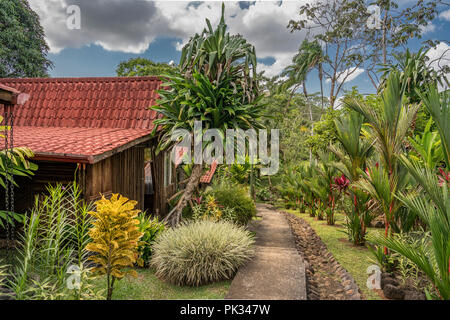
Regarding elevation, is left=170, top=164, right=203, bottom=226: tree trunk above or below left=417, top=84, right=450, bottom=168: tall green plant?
below

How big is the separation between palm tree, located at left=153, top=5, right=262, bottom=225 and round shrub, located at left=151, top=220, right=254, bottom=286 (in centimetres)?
215

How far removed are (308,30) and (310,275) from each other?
2338cm

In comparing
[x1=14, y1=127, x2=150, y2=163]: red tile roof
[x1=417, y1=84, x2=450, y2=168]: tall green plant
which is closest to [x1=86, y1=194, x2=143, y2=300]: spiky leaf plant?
[x1=14, y1=127, x2=150, y2=163]: red tile roof

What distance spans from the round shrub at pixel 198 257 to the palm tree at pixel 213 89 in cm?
215

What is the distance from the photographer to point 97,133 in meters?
6.52

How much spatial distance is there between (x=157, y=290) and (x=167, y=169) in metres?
5.43

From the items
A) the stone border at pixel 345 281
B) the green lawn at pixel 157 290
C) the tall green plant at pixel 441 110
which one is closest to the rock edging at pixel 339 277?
the stone border at pixel 345 281

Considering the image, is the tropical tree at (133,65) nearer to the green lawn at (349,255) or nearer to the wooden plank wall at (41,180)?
the wooden plank wall at (41,180)

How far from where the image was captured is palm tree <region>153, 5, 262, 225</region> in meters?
6.37

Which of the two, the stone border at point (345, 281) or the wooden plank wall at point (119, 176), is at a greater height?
the wooden plank wall at point (119, 176)

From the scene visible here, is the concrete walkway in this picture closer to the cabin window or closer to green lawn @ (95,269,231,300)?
green lawn @ (95,269,231,300)

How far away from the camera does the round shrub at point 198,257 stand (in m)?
4.23

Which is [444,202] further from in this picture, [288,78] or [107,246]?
[288,78]

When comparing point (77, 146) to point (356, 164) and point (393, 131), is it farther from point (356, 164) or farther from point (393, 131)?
point (356, 164)
